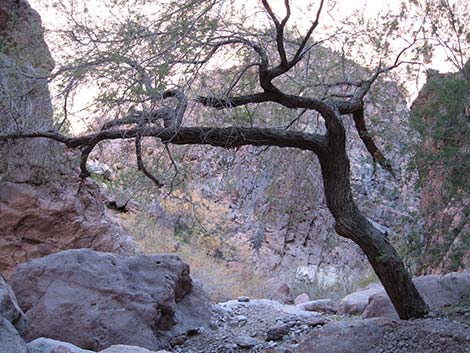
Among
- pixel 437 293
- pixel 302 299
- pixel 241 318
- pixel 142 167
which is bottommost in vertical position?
pixel 241 318

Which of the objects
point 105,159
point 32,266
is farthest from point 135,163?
point 32,266

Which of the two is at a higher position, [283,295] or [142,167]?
[142,167]

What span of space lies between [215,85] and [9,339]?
336 centimetres

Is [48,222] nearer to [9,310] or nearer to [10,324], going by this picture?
[9,310]

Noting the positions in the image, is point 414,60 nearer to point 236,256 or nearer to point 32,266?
point 32,266

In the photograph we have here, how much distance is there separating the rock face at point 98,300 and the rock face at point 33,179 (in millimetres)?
1574

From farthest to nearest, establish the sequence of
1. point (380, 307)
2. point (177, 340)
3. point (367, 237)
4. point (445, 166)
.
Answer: point (380, 307)
point (177, 340)
point (367, 237)
point (445, 166)

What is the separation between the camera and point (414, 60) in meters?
7.10

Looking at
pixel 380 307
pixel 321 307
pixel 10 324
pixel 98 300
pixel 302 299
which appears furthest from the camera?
pixel 302 299

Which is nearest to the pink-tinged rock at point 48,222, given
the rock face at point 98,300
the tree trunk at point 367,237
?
the rock face at point 98,300

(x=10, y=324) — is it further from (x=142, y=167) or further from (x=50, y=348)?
(x=142, y=167)

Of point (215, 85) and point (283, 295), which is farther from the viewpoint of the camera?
point (283, 295)

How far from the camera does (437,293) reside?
8.19 meters

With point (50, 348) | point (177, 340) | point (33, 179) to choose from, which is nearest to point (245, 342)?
point (177, 340)
